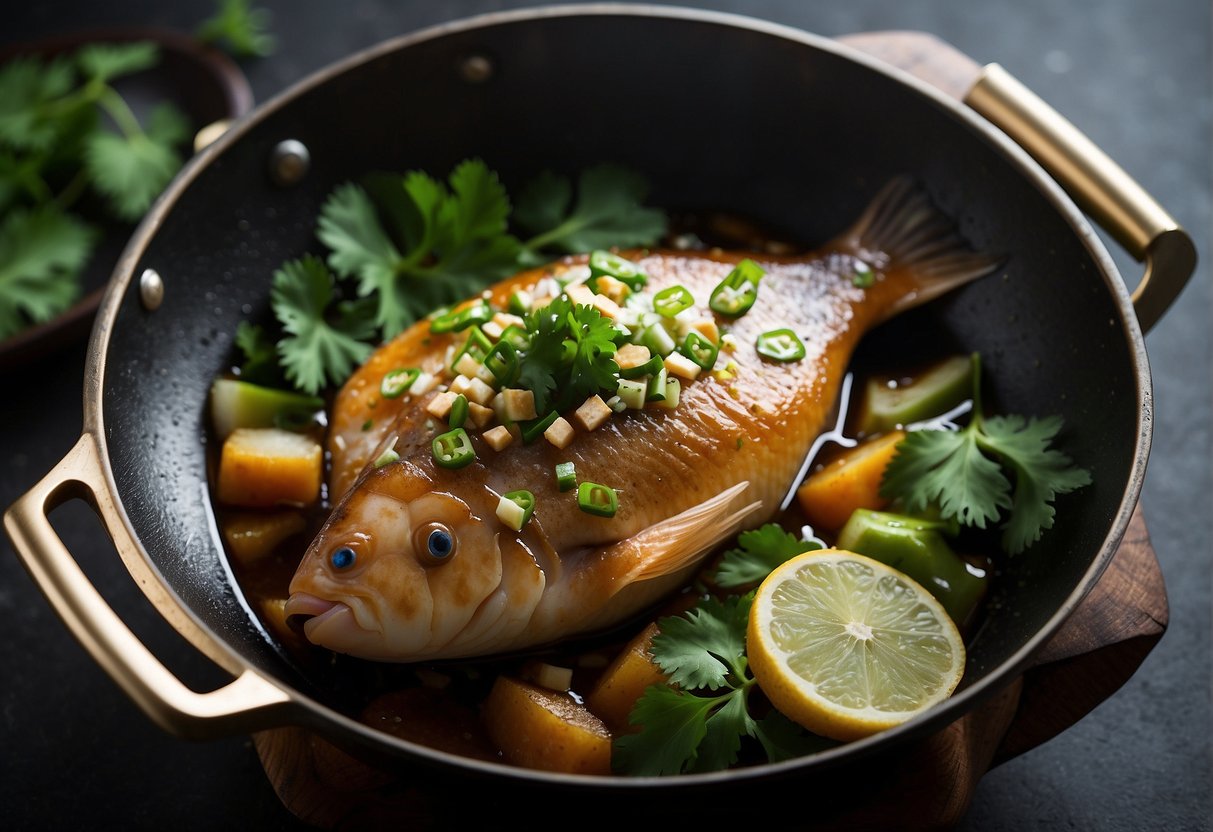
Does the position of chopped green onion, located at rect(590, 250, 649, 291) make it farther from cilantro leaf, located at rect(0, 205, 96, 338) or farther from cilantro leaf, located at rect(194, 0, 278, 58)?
cilantro leaf, located at rect(194, 0, 278, 58)

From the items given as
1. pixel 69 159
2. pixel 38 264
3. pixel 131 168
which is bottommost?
pixel 38 264

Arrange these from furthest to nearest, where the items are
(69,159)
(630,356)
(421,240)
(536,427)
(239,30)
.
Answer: (239,30) < (69,159) < (421,240) < (630,356) < (536,427)

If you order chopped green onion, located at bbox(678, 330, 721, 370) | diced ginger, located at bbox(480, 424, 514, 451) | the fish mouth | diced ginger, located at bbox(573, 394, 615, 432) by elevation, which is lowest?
the fish mouth

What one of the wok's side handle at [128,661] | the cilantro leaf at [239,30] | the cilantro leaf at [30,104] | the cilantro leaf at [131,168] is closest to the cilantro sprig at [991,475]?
the wok's side handle at [128,661]

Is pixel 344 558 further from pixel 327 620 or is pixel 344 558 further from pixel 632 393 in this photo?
pixel 632 393

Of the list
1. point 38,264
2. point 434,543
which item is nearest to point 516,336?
point 434,543

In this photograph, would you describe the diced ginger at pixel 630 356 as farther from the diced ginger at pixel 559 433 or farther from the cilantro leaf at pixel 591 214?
the cilantro leaf at pixel 591 214

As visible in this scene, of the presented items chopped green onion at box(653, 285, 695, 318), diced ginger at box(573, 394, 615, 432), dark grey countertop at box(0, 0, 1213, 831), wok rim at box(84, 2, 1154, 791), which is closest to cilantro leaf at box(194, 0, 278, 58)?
dark grey countertop at box(0, 0, 1213, 831)
